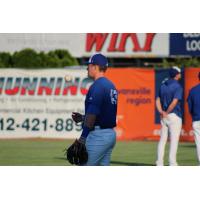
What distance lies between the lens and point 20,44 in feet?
172

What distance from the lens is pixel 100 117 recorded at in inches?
381

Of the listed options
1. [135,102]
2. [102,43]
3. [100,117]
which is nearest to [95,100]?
[100,117]

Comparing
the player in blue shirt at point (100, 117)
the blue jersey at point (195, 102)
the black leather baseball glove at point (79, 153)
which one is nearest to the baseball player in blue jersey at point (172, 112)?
the blue jersey at point (195, 102)

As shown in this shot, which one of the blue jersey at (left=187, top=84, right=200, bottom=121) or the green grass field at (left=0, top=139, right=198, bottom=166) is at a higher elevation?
the blue jersey at (left=187, top=84, right=200, bottom=121)

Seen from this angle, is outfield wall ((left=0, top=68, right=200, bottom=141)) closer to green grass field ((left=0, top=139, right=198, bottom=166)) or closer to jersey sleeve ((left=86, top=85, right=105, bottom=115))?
green grass field ((left=0, top=139, right=198, bottom=166))

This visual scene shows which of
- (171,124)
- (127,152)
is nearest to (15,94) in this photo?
(127,152)

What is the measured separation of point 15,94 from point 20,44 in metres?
27.6

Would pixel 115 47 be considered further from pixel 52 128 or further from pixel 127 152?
pixel 127 152

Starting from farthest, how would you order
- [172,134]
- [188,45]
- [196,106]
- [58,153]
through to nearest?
[188,45]
[58,153]
[172,134]
[196,106]

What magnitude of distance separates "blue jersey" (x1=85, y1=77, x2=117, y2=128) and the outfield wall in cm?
1479

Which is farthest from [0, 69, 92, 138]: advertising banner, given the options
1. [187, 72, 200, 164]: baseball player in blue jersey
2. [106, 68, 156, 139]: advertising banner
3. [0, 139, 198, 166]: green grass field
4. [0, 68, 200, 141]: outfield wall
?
[187, 72, 200, 164]: baseball player in blue jersey

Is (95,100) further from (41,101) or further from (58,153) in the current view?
(41,101)

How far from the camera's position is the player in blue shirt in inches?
376

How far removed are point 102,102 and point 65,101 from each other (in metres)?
15.5
